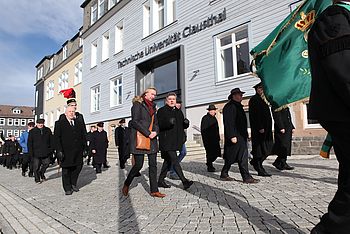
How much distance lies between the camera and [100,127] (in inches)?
385

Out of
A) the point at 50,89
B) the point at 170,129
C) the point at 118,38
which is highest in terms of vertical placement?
the point at 118,38

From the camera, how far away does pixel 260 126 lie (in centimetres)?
619

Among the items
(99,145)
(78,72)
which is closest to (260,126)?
(99,145)

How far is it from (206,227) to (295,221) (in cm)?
103

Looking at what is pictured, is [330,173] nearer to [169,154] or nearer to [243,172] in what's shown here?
[243,172]

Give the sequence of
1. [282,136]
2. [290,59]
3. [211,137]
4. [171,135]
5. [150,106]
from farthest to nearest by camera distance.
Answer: [211,137] → [282,136] → [171,135] → [150,106] → [290,59]

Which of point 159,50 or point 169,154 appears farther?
point 159,50

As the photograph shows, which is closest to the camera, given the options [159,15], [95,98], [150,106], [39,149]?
[150,106]

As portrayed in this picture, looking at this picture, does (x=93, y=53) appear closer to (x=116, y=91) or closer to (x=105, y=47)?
(x=105, y=47)

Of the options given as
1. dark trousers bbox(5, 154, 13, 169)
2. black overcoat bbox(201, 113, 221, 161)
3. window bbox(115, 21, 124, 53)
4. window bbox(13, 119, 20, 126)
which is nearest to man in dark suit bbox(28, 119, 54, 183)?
black overcoat bbox(201, 113, 221, 161)

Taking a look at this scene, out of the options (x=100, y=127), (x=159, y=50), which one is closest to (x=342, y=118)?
(x=100, y=127)

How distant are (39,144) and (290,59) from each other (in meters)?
7.21

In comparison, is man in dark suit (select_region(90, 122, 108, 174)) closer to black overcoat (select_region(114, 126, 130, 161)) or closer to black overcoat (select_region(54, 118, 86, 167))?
black overcoat (select_region(114, 126, 130, 161))

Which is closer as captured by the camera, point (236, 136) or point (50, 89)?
point (236, 136)
